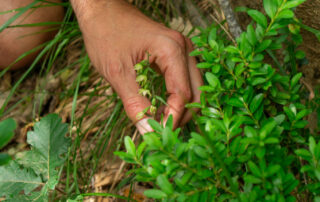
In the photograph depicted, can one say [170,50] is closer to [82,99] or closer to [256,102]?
[256,102]

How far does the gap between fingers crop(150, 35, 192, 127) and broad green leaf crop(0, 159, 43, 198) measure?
0.54 m

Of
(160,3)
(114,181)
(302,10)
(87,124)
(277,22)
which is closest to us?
(277,22)

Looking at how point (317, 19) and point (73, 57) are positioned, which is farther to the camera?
point (73, 57)

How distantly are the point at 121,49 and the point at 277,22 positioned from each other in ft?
2.16

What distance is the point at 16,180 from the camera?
110 cm

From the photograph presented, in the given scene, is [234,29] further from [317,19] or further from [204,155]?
[204,155]

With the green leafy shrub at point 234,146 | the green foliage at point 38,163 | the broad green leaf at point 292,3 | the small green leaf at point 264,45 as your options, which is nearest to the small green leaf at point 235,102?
the green leafy shrub at point 234,146

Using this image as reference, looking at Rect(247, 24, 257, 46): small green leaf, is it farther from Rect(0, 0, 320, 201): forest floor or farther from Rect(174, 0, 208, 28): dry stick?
Rect(174, 0, 208, 28): dry stick

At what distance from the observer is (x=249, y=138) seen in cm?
69

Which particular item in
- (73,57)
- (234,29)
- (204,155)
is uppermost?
(234,29)

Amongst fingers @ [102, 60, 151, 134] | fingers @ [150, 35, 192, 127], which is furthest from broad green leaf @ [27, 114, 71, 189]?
fingers @ [150, 35, 192, 127]

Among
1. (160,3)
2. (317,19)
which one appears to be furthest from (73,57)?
(317,19)

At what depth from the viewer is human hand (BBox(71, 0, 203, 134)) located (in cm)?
122

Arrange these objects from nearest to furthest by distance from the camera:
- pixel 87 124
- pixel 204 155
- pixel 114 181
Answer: pixel 204 155, pixel 114 181, pixel 87 124
